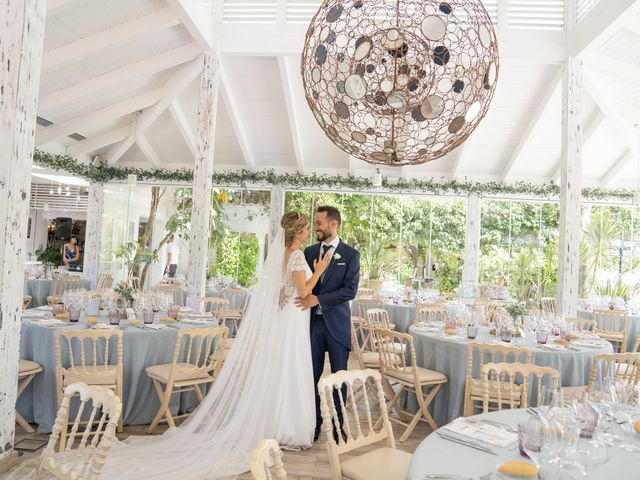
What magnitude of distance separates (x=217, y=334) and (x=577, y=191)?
211 inches

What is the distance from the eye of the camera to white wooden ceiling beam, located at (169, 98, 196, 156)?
10.4 m

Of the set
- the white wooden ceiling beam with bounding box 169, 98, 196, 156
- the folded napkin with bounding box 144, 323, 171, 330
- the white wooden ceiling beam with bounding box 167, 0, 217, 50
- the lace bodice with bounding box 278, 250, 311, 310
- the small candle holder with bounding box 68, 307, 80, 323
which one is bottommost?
the folded napkin with bounding box 144, 323, 171, 330

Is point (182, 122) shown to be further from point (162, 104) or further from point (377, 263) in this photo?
point (377, 263)

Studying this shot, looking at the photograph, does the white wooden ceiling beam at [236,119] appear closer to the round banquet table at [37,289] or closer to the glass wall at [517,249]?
the round banquet table at [37,289]

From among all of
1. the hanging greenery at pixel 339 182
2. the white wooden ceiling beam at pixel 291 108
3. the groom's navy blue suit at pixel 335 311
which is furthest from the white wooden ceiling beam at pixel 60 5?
the hanging greenery at pixel 339 182

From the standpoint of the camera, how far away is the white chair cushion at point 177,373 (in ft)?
14.7

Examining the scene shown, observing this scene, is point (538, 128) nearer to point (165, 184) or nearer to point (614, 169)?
point (614, 169)

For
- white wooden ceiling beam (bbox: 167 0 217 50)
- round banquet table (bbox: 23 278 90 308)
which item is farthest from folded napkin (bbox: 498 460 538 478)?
round banquet table (bbox: 23 278 90 308)

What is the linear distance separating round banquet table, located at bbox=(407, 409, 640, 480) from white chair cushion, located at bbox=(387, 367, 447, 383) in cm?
243

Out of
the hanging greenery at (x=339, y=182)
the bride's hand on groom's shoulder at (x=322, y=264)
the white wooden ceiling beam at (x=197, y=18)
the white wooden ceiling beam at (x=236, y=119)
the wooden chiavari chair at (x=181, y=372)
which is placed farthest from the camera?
the hanging greenery at (x=339, y=182)

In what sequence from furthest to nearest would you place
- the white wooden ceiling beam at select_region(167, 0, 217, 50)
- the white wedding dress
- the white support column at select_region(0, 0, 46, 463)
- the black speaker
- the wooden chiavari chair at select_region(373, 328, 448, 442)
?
1. the black speaker
2. the white wooden ceiling beam at select_region(167, 0, 217, 50)
3. the wooden chiavari chair at select_region(373, 328, 448, 442)
4. the white wedding dress
5. the white support column at select_region(0, 0, 46, 463)

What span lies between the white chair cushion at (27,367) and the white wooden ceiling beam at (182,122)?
6.41m

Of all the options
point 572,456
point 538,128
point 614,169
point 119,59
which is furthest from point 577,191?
point 119,59

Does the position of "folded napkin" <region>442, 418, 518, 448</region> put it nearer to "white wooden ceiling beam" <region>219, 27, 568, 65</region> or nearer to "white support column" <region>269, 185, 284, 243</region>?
"white wooden ceiling beam" <region>219, 27, 568, 65</region>
